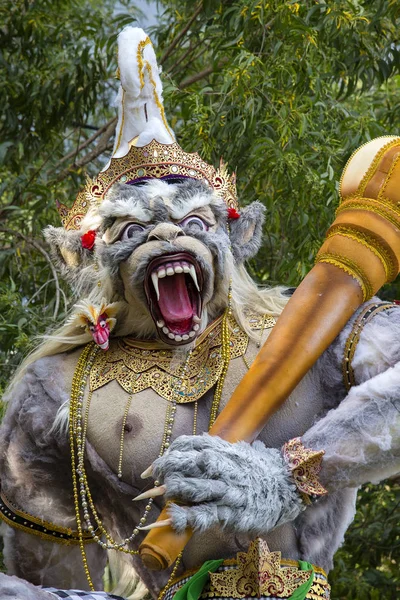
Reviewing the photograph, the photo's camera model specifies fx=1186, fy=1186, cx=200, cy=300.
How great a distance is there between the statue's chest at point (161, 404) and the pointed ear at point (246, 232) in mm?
279

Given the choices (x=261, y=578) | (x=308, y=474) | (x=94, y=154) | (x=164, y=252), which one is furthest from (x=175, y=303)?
(x=94, y=154)

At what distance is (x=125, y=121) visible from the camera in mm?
3262

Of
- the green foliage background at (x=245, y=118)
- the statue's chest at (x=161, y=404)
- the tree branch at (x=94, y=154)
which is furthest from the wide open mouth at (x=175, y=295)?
the tree branch at (x=94, y=154)

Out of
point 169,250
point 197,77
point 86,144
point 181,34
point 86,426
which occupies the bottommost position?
point 86,144

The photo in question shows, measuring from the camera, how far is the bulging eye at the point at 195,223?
10.0 ft

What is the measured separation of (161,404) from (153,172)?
2.05 feet

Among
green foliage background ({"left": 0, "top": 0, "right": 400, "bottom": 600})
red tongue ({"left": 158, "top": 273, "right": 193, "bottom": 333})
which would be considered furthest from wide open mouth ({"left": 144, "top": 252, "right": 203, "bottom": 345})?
green foliage background ({"left": 0, "top": 0, "right": 400, "bottom": 600})

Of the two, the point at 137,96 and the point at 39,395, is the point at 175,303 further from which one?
the point at 137,96

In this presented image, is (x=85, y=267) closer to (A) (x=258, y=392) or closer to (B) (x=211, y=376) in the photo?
(B) (x=211, y=376)

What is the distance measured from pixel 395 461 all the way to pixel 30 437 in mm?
1019

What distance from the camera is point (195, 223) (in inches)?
121

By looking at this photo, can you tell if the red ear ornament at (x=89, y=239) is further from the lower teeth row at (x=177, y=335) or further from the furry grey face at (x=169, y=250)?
the lower teeth row at (x=177, y=335)

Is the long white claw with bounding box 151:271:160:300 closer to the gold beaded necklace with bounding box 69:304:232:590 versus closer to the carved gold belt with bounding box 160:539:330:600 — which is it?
the gold beaded necklace with bounding box 69:304:232:590

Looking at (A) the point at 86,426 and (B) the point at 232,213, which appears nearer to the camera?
(A) the point at 86,426
